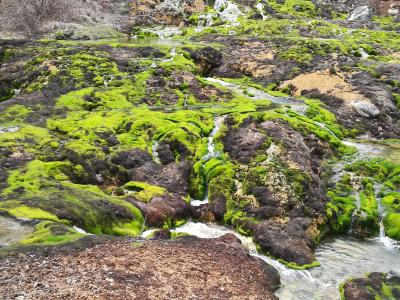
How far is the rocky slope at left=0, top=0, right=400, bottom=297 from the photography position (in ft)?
84.4

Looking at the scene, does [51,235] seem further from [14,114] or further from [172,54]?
[172,54]

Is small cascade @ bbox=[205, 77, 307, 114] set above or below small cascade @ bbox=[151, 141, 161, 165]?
above

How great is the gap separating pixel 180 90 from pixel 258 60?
666 inches

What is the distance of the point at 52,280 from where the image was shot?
1534cm

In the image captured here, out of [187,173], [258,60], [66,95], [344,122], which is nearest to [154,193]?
[187,173]

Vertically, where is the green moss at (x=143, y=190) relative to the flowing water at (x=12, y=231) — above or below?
below

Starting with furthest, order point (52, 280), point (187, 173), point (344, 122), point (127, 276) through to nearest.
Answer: point (344, 122)
point (187, 173)
point (127, 276)
point (52, 280)

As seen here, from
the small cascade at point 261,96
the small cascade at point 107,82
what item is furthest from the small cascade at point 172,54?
the small cascade at point 107,82

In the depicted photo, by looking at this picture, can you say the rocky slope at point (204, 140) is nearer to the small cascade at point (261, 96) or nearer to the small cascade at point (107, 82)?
the small cascade at point (261, 96)

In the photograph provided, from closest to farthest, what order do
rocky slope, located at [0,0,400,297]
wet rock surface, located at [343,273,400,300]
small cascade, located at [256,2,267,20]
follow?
wet rock surface, located at [343,273,400,300]
rocky slope, located at [0,0,400,297]
small cascade, located at [256,2,267,20]

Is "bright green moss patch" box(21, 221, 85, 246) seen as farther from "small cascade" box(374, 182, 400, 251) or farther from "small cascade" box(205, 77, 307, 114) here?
"small cascade" box(205, 77, 307, 114)

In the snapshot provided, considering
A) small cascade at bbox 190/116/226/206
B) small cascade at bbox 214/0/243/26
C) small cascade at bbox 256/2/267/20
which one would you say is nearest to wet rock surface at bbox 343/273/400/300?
small cascade at bbox 190/116/226/206

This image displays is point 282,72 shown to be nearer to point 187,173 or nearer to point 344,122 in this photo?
point 344,122

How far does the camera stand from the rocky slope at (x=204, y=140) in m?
25.7
